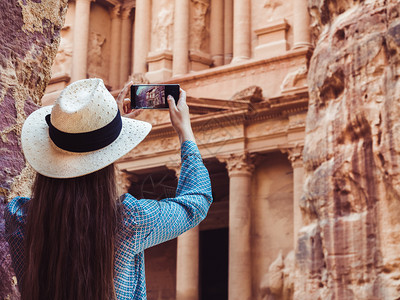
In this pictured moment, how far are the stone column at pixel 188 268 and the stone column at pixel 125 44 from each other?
11.2 meters

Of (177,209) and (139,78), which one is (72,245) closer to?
(177,209)

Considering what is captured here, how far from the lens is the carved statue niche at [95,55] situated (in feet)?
112

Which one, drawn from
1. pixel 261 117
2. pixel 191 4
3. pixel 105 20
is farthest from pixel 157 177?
pixel 105 20

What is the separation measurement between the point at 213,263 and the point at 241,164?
226 inches

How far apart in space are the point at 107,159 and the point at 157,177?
86.9 ft

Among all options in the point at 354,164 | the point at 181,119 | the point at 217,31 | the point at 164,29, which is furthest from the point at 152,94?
the point at 164,29

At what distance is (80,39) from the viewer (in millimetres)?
33219

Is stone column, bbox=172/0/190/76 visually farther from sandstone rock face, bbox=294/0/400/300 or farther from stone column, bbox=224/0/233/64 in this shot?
sandstone rock face, bbox=294/0/400/300

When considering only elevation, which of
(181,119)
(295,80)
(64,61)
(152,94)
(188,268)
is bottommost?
(181,119)

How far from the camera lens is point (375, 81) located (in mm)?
11562

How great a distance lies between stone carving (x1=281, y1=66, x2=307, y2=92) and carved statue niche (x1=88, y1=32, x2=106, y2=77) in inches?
469

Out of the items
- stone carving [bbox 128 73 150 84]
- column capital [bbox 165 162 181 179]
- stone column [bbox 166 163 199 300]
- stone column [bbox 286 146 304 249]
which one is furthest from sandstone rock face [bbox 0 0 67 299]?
stone carving [bbox 128 73 150 84]

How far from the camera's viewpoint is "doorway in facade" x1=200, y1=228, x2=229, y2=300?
28.3 metres

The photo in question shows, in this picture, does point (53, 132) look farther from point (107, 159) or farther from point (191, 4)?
point (191, 4)
